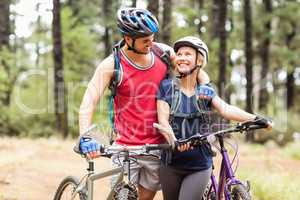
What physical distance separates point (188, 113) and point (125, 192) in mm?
865

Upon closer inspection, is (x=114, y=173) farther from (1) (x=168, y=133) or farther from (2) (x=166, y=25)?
(2) (x=166, y=25)

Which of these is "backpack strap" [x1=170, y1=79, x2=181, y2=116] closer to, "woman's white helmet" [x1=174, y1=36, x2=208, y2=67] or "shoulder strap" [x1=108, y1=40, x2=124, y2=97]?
"woman's white helmet" [x1=174, y1=36, x2=208, y2=67]

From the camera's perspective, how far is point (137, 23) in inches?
190

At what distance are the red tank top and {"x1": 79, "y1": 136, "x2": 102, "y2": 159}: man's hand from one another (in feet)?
2.55

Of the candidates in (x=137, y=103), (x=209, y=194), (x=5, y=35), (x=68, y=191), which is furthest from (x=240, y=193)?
(x=5, y=35)

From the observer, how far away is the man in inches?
192

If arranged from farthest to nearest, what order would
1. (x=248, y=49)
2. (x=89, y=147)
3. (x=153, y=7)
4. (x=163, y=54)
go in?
(x=248, y=49)
(x=153, y=7)
(x=163, y=54)
(x=89, y=147)

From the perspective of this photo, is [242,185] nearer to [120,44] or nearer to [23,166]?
[120,44]

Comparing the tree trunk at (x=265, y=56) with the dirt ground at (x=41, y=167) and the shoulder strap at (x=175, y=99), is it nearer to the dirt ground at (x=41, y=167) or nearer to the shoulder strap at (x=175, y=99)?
the dirt ground at (x=41, y=167)

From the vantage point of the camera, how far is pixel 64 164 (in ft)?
43.9

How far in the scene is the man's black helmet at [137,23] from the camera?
15.9 ft

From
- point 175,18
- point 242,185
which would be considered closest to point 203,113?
point 242,185

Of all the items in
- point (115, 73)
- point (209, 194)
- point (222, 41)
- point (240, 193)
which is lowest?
point (209, 194)

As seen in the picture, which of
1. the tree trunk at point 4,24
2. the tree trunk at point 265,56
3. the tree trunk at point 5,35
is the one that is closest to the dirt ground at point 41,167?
the tree trunk at point 5,35
